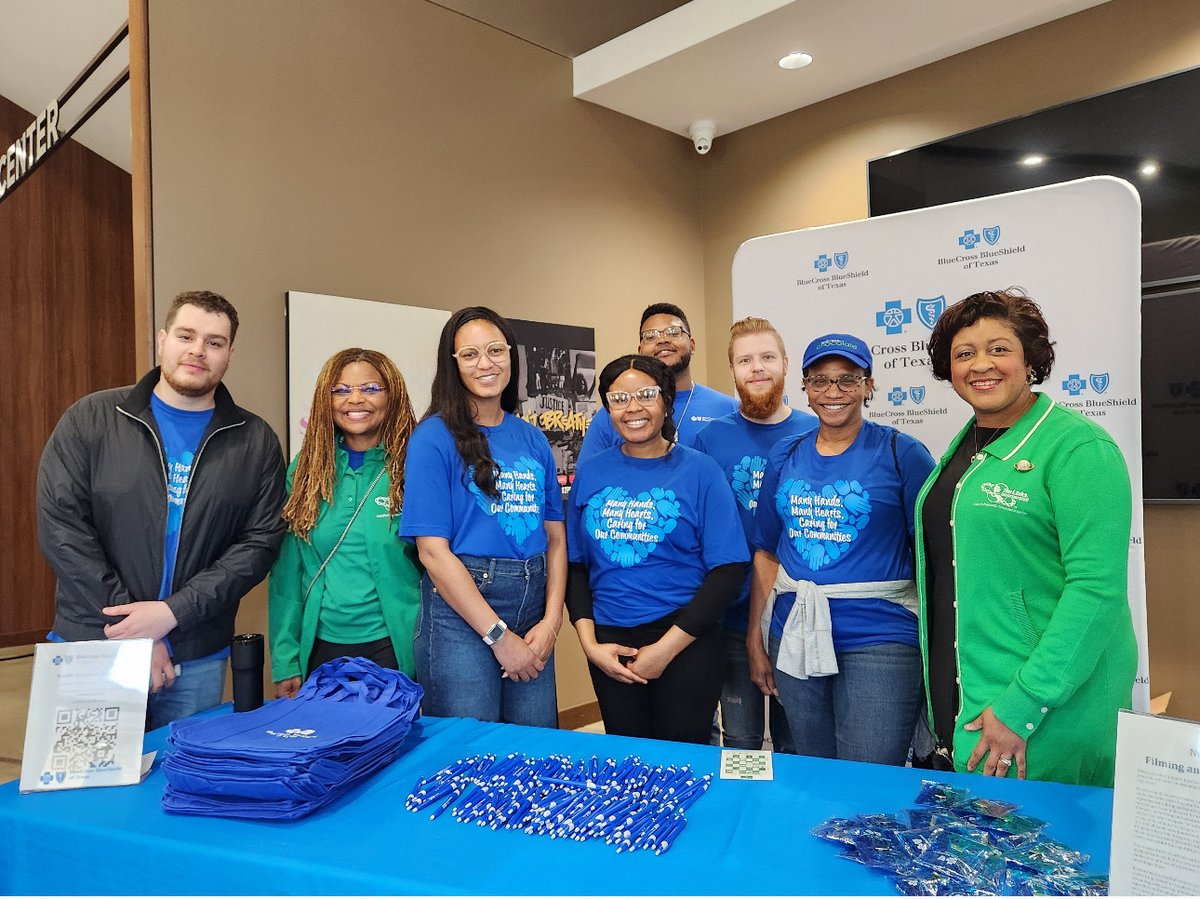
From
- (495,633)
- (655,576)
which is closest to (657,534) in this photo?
(655,576)

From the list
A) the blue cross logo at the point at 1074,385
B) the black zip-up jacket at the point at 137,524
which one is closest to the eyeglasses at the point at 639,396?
the black zip-up jacket at the point at 137,524

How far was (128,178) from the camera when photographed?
6.24m

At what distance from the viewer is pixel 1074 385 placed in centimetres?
261

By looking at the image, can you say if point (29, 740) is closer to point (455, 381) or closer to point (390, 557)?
point (390, 557)

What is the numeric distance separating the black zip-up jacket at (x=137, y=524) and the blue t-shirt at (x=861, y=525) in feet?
4.42

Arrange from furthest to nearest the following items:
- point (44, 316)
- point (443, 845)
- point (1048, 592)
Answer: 1. point (44, 316)
2. point (1048, 592)
3. point (443, 845)

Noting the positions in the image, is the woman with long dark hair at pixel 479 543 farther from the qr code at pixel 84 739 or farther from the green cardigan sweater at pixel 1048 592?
the green cardigan sweater at pixel 1048 592

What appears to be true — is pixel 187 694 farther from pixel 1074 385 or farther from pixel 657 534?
pixel 1074 385

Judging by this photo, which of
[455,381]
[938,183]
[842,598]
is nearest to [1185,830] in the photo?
[842,598]

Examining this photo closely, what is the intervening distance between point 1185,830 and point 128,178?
7.31m

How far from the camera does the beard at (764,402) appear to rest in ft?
8.04

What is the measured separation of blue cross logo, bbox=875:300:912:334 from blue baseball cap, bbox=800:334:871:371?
1.07 meters

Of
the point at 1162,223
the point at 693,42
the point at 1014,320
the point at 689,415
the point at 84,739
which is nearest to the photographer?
the point at 84,739

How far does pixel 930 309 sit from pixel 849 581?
4.61 ft
